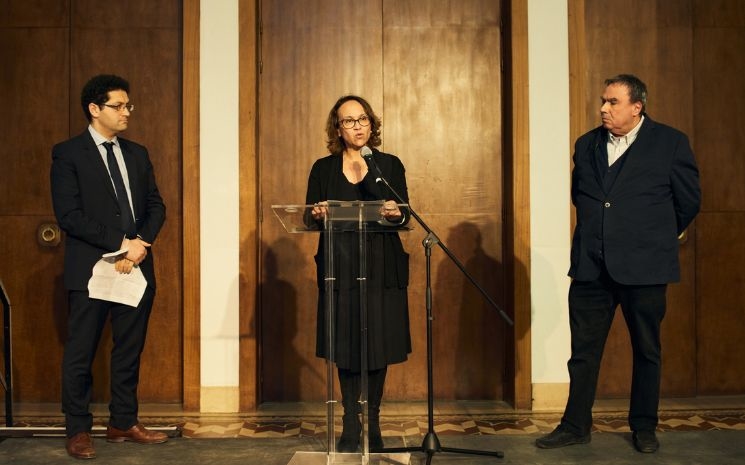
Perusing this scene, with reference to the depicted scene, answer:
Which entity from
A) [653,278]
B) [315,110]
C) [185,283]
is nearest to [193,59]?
[315,110]

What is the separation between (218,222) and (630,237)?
2.39 m

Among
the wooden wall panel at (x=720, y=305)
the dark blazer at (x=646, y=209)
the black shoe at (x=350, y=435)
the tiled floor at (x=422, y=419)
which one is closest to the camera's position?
the black shoe at (x=350, y=435)

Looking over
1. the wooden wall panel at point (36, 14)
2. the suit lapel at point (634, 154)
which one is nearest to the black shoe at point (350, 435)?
the suit lapel at point (634, 154)

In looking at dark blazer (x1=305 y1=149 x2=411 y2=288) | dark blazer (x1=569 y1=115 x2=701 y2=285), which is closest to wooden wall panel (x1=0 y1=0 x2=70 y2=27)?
dark blazer (x1=305 y1=149 x2=411 y2=288)

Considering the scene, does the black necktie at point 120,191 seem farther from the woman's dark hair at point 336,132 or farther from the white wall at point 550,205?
the white wall at point 550,205

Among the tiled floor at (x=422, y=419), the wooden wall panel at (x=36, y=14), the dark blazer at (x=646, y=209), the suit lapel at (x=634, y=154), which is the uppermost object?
the wooden wall panel at (x=36, y=14)

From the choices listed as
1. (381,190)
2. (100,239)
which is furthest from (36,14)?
(381,190)

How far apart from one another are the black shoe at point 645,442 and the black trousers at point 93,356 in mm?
2249

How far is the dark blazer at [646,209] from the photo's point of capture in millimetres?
3697

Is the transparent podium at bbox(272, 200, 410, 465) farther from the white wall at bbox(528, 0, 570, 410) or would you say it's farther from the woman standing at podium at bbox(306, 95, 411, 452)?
the white wall at bbox(528, 0, 570, 410)

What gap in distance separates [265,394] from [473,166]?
186cm

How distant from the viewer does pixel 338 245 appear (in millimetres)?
3404

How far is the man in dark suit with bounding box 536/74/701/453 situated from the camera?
3.71 metres

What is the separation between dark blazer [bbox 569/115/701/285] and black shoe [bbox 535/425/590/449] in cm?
71
